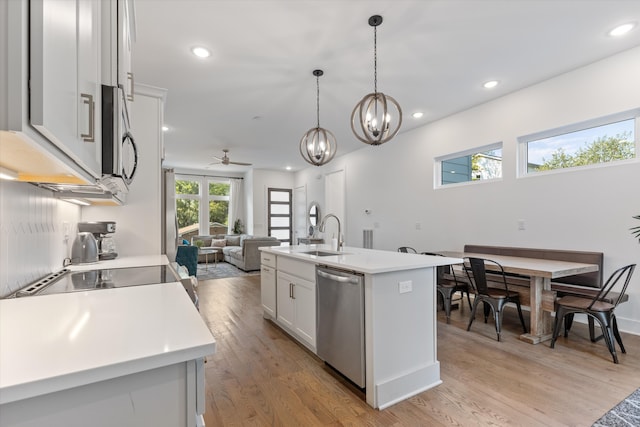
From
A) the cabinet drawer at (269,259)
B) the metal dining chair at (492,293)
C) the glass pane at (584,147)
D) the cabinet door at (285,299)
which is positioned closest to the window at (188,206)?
the cabinet drawer at (269,259)

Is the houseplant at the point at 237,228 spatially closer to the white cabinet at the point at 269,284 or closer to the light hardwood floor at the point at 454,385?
the white cabinet at the point at 269,284

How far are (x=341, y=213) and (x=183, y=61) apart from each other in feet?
16.4

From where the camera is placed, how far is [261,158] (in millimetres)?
7824

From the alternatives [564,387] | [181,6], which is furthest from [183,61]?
[564,387]

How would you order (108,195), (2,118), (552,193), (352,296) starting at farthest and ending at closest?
(552,193)
(352,296)
(108,195)
(2,118)

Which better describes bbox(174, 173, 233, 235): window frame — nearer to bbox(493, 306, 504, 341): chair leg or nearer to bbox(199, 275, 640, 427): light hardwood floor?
bbox(199, 275, 640, 427): light hardwood floor

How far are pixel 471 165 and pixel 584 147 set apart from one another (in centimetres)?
139

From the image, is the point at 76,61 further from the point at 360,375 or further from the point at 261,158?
the point at 261,158

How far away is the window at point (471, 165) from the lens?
4.28 m

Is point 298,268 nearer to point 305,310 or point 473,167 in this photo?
point 305,310

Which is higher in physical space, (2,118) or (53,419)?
(2,118)

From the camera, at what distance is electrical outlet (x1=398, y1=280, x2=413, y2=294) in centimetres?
204

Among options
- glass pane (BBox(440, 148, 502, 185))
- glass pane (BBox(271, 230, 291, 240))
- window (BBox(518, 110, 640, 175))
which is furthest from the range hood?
glass pane (BBox(271, 230, 291, 240))

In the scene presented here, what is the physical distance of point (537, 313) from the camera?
2879 mm
